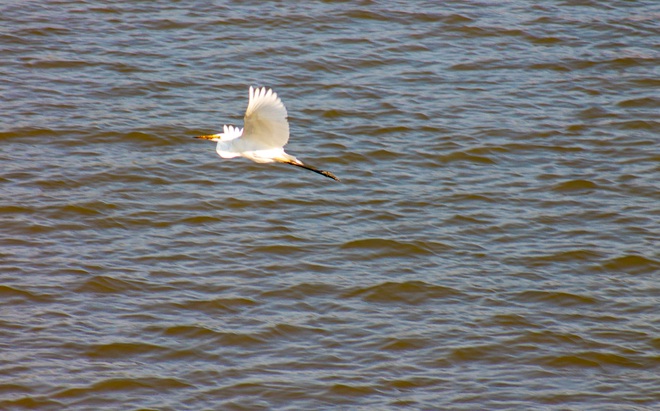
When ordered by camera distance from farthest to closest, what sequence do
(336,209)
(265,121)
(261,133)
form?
1. (336,209)
2. (261,133)
3. (265,121)

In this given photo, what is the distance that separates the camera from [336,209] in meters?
7.62

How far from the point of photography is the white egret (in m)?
5.27

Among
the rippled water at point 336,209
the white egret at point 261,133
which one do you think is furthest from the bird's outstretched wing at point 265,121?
the rippled water at point 336,209

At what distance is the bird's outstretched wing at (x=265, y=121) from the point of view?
207 inches

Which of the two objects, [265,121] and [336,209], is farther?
[336,209]

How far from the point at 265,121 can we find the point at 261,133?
0.47 ft

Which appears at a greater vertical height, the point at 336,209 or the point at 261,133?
the point at 261,133

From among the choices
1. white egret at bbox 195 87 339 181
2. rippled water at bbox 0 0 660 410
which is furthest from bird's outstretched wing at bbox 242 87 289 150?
rippled water at bbox 0 0 660 410

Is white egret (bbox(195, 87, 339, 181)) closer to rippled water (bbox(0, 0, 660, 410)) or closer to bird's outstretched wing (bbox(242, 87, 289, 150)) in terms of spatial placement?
bird's outstretched wing (bbox(242, 87, 289, 150))

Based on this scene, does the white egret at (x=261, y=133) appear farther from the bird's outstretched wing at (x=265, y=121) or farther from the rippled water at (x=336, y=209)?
the rippled water at (x=336, y=209)

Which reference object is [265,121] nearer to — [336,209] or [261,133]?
[261,133]

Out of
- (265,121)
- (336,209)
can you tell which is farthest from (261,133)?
(336,209)

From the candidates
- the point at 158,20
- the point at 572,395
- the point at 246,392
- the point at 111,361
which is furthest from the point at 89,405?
the point at 158,20

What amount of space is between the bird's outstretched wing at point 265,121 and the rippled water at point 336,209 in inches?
50.1
